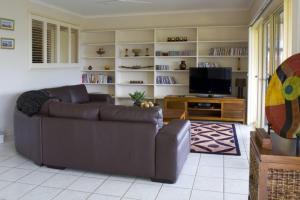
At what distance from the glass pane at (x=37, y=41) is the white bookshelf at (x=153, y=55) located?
1.82 m

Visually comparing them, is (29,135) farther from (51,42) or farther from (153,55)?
(153,55)


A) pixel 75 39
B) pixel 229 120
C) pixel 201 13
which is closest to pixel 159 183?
pixel 229 120

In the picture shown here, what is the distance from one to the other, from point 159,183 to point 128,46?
514 centimetres

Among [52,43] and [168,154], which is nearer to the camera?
[168,154]

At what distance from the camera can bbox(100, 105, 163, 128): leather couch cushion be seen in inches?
129

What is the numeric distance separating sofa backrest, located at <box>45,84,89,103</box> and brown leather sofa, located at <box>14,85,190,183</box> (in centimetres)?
219

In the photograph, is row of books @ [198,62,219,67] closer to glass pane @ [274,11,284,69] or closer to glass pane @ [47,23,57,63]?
glass pane @ [274,11,284,69]

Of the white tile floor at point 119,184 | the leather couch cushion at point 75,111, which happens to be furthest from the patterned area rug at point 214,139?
the leather couch cushion at point 75,111

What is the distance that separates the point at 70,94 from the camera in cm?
640

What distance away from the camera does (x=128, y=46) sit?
7875 millimetres

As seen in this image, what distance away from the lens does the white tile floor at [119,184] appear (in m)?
2.99

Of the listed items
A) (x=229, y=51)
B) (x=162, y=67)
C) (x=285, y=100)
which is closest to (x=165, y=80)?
(x=162, y=67)

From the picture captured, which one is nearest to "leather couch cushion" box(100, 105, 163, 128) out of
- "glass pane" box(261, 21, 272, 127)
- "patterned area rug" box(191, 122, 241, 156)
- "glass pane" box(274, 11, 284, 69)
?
"patterned area rug" box(191, 122, 241, 156)

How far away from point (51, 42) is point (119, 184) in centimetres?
443
